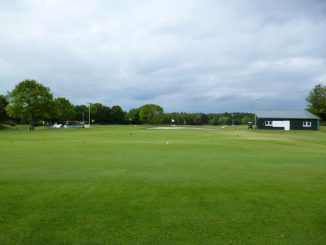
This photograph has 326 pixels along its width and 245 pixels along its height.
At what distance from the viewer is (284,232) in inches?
231

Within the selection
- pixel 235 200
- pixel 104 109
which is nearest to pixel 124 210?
pixel 235 200

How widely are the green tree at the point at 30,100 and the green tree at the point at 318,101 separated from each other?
81.1m

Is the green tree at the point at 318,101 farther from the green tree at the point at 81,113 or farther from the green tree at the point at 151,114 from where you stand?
the green tree at the point at 81,113

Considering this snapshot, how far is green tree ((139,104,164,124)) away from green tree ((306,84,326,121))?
2732 inches

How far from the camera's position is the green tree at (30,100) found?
76506 mm

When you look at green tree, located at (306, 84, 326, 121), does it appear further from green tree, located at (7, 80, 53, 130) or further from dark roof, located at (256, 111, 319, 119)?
green tree, located at (7, 80, 53, 130)

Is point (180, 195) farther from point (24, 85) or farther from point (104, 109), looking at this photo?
point (104, 109)

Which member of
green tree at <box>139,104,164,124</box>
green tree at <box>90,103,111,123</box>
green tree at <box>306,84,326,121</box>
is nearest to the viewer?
green tree at <box>306,84,326,121</box>

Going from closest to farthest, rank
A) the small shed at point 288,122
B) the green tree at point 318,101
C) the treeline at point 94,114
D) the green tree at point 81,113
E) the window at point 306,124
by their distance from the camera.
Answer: the small shed at point 288,122, the window at point 306,124, the treeline at point 94,114, the green tree at point 318,101, the green tree at point 81,113

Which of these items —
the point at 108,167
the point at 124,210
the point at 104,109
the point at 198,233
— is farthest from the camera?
the point at 104,109

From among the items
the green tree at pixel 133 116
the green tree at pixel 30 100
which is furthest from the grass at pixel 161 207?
the green tree at pixel 133 116

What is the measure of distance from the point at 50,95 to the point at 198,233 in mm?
83208

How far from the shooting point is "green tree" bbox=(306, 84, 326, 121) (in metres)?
96.6

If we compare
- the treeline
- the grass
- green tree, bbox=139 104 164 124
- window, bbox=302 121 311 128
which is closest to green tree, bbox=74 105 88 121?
the treeline
